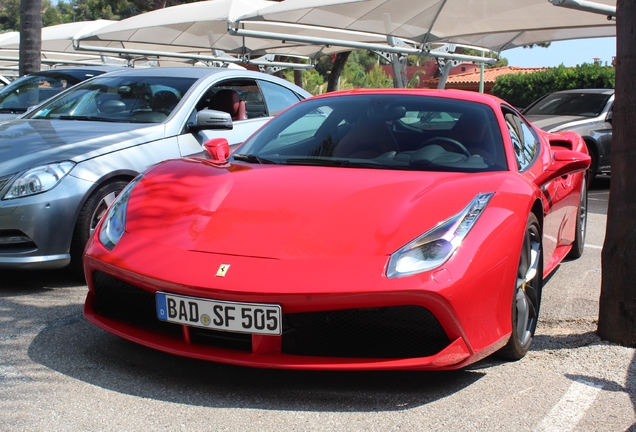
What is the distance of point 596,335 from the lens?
3859 millimetres

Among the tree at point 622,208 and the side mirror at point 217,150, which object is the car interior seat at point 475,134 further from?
the side mirror at point 217,150

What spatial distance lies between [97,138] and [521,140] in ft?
8.78

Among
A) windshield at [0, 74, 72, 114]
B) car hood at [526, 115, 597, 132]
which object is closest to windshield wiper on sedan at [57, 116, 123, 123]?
windshield at [0, 74, 72, 114]

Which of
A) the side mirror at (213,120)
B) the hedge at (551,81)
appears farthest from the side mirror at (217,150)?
the hedge at (551,81)

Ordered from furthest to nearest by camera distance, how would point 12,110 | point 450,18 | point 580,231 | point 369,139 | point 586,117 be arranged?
point 450,18
point 586,117
point 12,110
point 580,231
point 369,139

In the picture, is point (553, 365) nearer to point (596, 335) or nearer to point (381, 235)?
point (596, 335)

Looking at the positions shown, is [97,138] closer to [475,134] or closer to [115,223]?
[115,223]

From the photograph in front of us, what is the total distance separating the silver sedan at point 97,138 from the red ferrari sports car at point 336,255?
2.70 feet

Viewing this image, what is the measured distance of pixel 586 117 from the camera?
35.3 ft

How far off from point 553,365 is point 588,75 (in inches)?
1332

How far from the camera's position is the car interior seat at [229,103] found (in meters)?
6.08

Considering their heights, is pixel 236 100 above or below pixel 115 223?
above

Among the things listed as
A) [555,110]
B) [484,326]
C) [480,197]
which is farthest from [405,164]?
[555,110]

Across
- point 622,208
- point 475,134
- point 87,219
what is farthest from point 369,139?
point 87,219
